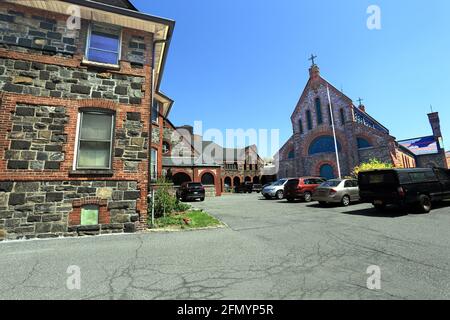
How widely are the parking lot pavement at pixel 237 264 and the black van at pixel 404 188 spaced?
2.54m

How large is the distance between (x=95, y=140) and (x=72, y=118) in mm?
959

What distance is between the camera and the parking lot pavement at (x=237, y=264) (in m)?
3.29

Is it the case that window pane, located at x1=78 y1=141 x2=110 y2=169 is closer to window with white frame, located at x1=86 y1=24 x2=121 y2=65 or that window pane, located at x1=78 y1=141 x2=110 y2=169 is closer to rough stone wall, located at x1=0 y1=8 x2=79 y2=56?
window with white frame, located at x1=86 y1=24 x2=121 y2=65

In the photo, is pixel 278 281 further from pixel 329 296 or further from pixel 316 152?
pixel 316 152

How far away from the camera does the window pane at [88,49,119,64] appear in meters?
7.92

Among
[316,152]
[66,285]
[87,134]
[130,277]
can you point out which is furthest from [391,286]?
[316,152]

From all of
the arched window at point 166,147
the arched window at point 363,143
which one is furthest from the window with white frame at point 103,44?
the arched window at point 363,143

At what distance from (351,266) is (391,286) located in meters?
0.86

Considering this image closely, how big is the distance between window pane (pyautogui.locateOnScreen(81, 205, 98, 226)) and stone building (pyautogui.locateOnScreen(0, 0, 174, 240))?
0.09ft

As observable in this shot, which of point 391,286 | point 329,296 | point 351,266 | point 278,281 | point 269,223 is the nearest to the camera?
point 329,296

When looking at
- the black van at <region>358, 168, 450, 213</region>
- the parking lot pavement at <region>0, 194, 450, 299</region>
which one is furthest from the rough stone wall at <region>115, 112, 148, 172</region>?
the black van at <region>358, 168, 450, 213</region>

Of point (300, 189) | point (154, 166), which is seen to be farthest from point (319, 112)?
point (154, 166)
